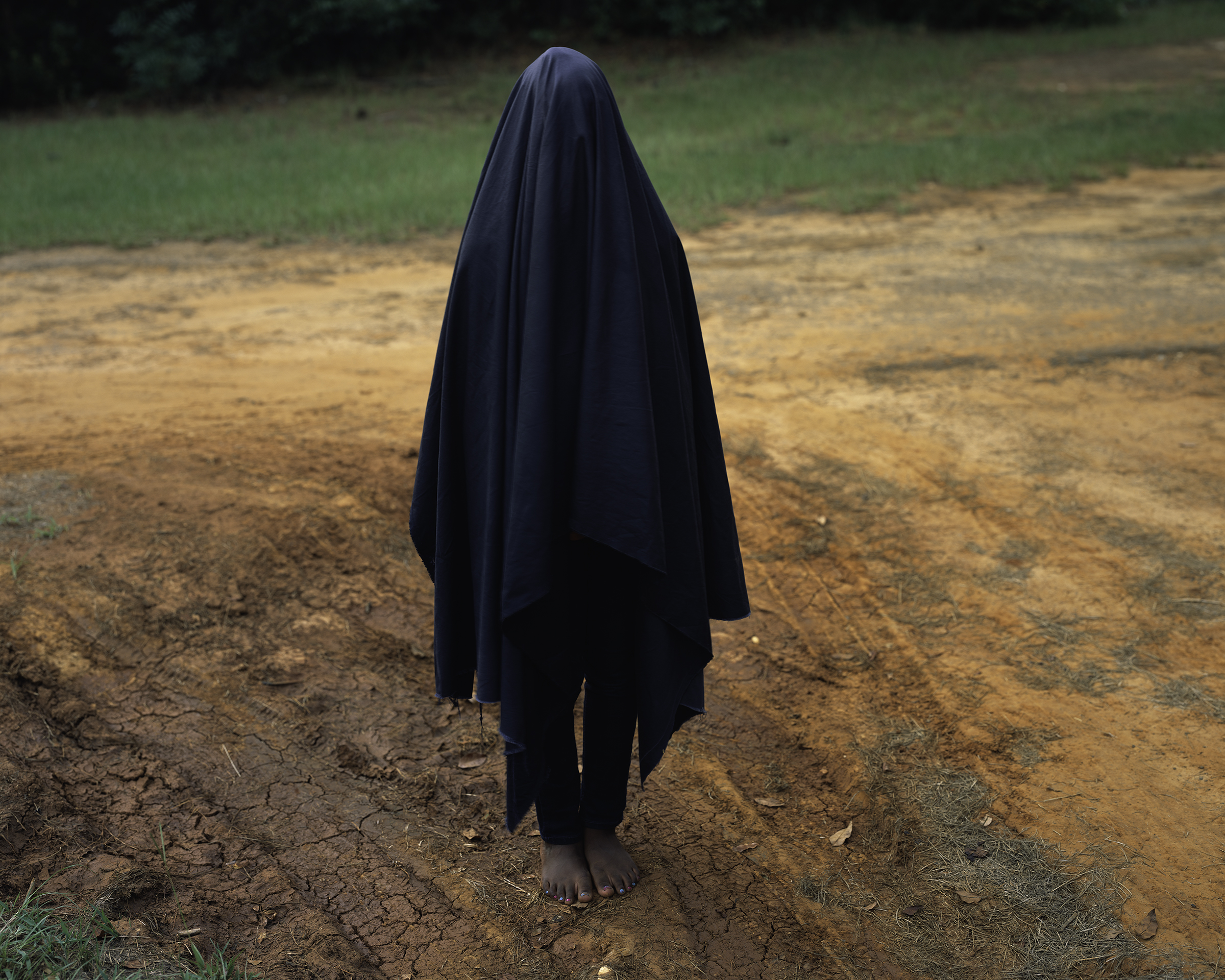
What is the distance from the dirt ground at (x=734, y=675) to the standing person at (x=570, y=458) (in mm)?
693

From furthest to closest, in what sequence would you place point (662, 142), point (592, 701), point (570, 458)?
point (662, 142), point (592, 701), point (570, 458)

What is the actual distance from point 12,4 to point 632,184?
22.3 metres

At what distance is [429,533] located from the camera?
2525 millimetres

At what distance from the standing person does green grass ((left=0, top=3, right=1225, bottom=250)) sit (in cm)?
767

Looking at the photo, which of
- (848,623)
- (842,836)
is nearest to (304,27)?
(848,623)

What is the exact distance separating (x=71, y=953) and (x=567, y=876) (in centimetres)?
125

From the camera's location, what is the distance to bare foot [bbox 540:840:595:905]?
2.72 m

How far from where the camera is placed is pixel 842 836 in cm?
310

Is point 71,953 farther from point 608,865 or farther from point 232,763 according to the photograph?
point 608,865

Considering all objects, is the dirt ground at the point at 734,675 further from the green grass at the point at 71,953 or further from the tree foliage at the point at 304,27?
the tree foliage at the point at 304,27

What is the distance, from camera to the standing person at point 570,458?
211 centimetres

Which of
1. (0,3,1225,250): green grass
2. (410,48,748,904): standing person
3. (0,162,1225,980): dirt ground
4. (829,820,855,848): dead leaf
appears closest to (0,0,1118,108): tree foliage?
(0,3,1225,250): green grass

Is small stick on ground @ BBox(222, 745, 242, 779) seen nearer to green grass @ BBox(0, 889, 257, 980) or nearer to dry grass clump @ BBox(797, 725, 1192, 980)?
green grass @ BBox(0, 889, 257, 980)

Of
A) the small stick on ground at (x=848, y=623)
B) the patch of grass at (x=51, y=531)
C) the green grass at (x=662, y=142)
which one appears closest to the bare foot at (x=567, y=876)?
the small stick on ground at (x=848, y=623)
